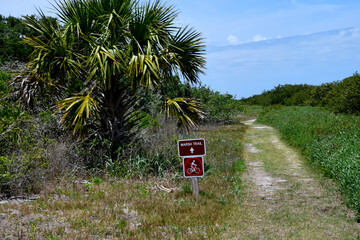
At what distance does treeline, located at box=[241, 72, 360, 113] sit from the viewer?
26281 mm

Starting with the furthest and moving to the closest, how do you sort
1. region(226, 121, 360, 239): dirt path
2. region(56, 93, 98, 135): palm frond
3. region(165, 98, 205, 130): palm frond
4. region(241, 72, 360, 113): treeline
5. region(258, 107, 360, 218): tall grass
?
1. region(241, 72, 360, 113): treeline
2. region(165, 98, 205, 130): palm frond
3. region(56, 93, 98, 135): palm frond
4. region(258, 107, 360, 218): tall grass
5. region(226, 121, 360, 239): dirt path

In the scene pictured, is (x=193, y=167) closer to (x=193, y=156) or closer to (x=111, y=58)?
(x=193, y=156)

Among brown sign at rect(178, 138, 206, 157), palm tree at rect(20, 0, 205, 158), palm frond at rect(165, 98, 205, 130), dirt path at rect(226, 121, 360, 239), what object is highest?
palm tree at rect(20, 0, 205, 158)

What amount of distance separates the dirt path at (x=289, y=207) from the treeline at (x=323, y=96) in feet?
53.2

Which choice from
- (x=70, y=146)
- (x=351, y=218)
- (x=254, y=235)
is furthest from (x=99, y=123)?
(x=351, y=218)

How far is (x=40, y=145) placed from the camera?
848cm

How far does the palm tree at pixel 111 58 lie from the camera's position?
8781 mm

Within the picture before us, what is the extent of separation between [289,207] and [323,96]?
45.7m

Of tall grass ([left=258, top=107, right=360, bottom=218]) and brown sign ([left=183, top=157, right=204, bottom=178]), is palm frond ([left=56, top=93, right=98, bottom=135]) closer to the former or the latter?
brown sign ([left=183, top=157, right=204, bottom=178])

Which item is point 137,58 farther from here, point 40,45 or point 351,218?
point 351,218

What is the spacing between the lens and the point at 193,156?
7.43 meters

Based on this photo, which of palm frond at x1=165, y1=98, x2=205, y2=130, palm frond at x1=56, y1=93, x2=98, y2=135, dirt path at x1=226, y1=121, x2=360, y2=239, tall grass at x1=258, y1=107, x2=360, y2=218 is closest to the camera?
dirt path at x1=226, y1=121, x2=360, y2=239

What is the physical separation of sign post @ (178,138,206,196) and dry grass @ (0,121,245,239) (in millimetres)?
460

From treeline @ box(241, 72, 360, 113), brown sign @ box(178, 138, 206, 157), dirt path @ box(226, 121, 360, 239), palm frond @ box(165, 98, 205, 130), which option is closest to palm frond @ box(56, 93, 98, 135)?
palm frond @ box(165, 98, 205, 130)
